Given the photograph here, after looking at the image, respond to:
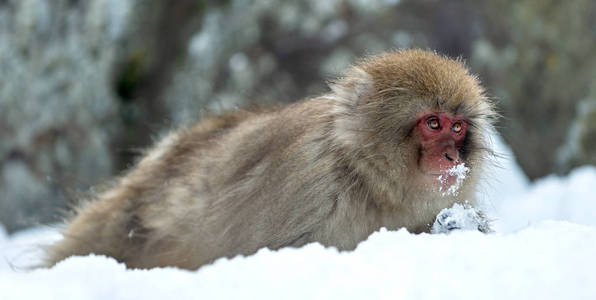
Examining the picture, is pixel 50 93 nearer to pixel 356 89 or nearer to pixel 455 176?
pixel 356 89

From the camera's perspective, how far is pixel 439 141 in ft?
10.2

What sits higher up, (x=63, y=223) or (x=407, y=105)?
(x=63, y=223)

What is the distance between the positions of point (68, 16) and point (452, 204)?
4.52 meters

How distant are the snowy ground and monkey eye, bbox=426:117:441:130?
786 millimetres

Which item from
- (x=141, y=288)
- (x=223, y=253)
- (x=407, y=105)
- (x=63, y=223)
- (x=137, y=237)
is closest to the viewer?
(x=141, y=288)

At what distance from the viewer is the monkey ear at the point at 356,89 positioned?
340cm

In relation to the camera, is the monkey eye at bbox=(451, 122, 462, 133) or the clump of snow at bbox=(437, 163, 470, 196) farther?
the monkey eye at bbox=(451, 122, 462, 133)

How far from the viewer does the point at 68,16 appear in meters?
6.58

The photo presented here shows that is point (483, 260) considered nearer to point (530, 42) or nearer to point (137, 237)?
point (137, 237)

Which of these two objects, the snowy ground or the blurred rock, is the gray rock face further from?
the snowy ground

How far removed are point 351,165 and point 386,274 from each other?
3.84 ft

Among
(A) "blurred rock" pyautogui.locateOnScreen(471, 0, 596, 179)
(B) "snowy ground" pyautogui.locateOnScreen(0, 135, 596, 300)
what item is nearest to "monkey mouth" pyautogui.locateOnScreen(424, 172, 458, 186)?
(B) "snowy ground" pyautogui.locateOnScreen(0, 135, 596, 300)

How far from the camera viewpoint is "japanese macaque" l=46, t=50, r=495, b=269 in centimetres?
316

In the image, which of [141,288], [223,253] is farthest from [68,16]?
[141,288]
